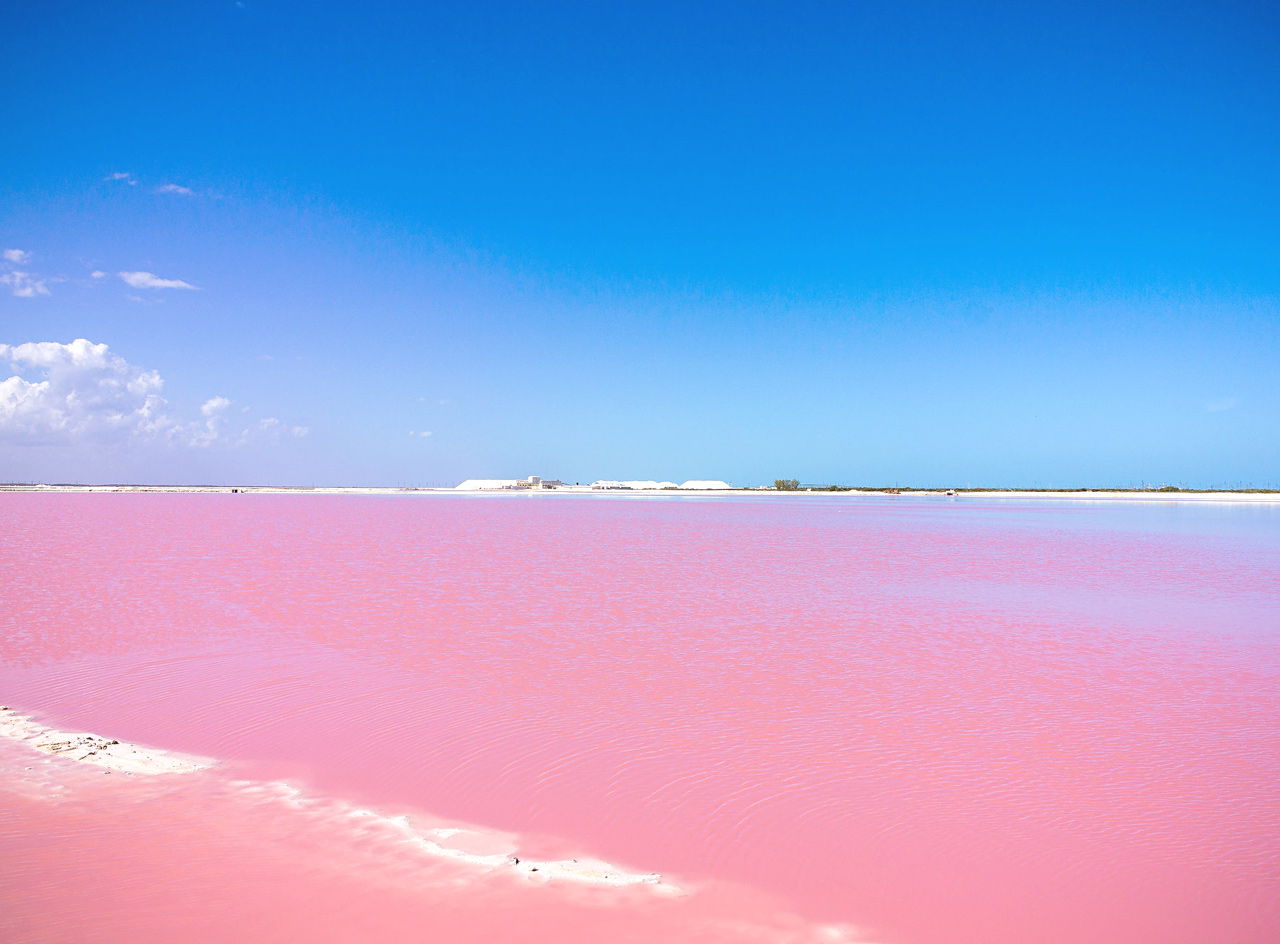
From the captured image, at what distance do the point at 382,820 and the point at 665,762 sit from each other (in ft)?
6.47

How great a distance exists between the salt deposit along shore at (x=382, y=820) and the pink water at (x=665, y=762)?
0.09m

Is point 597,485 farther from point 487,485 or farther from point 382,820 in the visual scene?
point 382,820

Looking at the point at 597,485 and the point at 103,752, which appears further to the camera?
the point at 597,485

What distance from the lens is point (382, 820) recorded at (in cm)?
431

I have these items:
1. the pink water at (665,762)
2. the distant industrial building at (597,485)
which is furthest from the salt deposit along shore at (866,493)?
the pink water at (665,762)

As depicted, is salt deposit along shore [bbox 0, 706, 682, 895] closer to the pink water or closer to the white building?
the pink water

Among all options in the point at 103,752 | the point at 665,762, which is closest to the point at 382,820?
the point at 665,762

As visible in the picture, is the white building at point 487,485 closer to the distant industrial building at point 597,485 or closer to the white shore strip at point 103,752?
the distant industrial building at point 597,485

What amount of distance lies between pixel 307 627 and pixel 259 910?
6.69 meters

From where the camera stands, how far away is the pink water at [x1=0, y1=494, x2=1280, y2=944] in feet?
11.4

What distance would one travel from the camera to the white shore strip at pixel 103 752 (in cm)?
505

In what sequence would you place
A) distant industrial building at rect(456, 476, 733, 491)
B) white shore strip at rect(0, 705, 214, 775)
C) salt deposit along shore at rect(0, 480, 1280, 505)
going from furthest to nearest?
distant industrial building at rect(456, 476, 733, 491), salt deposit along shore at rect(0, 480, 1280, 505), white shore strip at rect(0, 705, 214, 775)

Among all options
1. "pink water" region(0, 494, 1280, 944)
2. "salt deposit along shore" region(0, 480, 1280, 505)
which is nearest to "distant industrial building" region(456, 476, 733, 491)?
"salt deposit along shore" region(0, 480, 1280, 505)

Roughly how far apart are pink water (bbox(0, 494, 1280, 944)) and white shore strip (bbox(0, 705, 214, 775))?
181 millimetres
